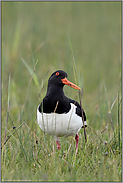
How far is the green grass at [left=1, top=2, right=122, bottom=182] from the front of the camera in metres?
A: 3.40

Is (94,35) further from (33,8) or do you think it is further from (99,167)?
(99,167)

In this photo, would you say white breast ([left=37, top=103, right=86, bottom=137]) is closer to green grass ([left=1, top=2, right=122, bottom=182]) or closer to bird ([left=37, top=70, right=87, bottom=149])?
bird ([left=37, top=70, right=87, bottom=149])

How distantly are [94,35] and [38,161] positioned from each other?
9.58 metres

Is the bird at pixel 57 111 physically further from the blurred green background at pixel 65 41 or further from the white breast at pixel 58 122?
the blurred green background at pixel 65 41

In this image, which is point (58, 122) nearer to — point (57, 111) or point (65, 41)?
point (57, 111)

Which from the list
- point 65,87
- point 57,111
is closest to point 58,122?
point 57,111

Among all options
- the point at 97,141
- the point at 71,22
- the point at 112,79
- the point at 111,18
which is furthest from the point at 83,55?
the point at 97,141

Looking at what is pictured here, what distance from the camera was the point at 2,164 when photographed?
3488 mm

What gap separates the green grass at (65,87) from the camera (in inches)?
134


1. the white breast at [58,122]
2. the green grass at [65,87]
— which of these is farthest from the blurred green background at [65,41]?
the white breast at [58,122]

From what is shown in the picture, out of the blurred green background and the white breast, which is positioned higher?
the blurred green background

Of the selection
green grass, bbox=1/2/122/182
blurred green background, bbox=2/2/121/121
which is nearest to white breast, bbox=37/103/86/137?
green grass, bbox=1/2/122/182

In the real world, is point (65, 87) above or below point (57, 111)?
below

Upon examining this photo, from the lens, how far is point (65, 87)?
6.17 metres
